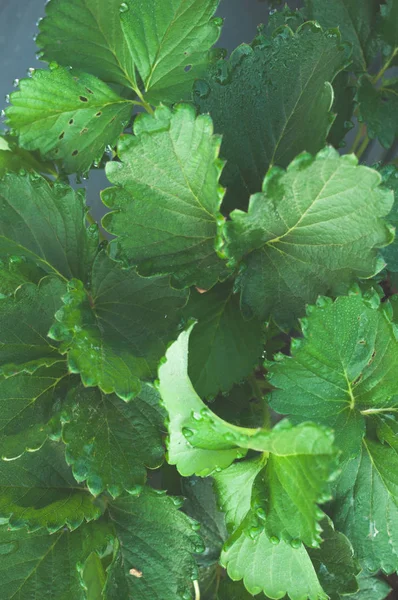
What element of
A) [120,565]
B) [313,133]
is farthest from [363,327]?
[120,565]

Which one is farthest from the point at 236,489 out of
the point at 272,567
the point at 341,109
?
the point at 341,109

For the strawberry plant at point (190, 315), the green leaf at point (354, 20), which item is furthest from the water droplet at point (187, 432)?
the green leaf at point (354, 20)

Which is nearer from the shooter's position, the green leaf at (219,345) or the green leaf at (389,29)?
the green leaf at (219,345)

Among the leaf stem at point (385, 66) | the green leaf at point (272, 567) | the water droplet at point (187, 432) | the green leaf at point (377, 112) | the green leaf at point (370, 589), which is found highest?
the leaf stem at point (385, 66)

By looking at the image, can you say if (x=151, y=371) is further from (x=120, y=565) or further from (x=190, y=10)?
(x=190, y=10)

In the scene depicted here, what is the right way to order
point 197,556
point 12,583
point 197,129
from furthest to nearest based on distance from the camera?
point 197,556 → point 12,583 → point 197,129

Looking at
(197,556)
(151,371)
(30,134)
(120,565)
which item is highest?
(30,134)

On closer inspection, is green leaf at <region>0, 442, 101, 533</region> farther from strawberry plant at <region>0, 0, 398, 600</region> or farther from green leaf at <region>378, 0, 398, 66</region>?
green leaf at <region>378, 0, 398, 66</region>

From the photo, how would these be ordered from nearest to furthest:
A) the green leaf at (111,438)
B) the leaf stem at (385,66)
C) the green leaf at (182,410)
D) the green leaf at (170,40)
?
the green leaf at (182,410), the green leaf at (111,438), the green leaf at (170,40), the leaf stem at (385,66)

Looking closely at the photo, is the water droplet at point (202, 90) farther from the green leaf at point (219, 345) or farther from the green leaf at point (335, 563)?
the green leaf at point (335, 563)
